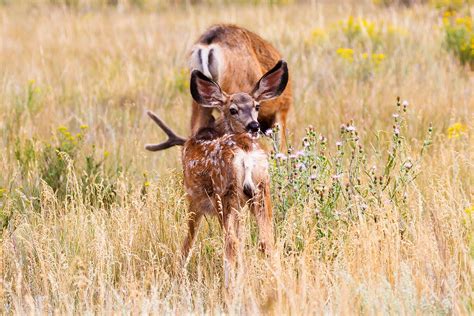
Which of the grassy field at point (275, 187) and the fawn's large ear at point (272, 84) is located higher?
the fawn's large ear at point (272, 84)

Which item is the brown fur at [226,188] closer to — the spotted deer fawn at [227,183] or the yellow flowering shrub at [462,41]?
the spotted deer fawn at [227,183]

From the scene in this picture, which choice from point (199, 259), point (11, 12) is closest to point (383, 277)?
point (199, 259)

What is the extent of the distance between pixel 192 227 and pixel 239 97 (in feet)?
3.94

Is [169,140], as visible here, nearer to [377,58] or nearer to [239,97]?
[239,97]

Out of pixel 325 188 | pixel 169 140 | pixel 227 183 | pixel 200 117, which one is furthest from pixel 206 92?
pixel 227 183

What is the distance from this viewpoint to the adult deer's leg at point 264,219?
535 centimetres

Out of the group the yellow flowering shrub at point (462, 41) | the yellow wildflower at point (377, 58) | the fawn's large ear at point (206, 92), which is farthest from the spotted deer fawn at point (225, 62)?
the yellow flowering shrub at point (462, 41)

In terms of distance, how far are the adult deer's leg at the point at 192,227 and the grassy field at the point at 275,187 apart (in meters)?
0.08

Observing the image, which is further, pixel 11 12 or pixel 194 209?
pixel 11 12

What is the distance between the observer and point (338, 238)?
5387mm

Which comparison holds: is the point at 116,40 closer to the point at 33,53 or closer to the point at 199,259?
the point at 33,53

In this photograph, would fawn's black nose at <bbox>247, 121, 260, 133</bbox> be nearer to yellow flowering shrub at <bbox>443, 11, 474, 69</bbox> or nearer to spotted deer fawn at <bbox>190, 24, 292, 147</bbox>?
spotted deer fawn at <bbox>190, 24, 292, 147</bbox>

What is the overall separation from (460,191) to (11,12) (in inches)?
467

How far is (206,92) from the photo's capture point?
6.57 m
